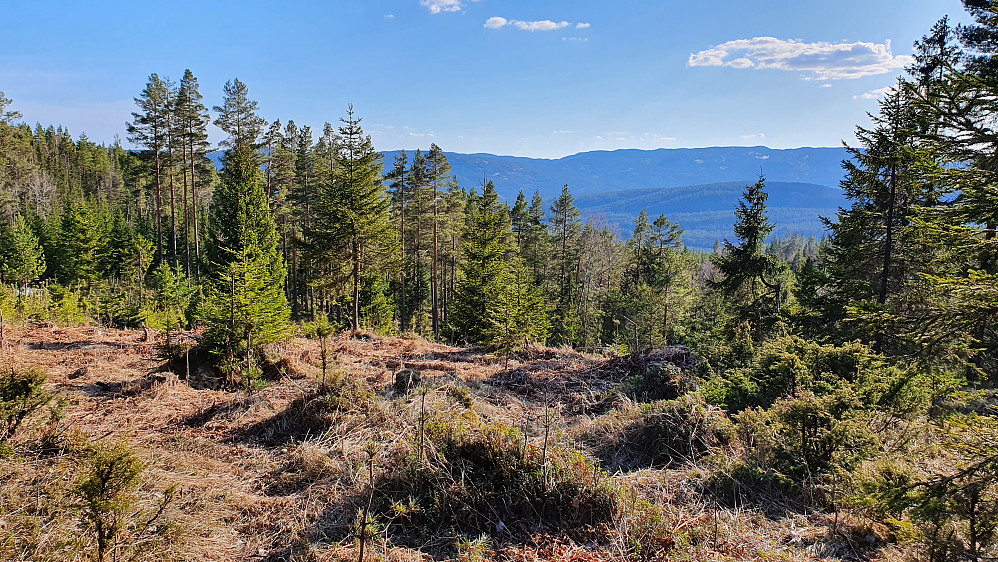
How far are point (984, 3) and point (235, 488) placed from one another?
745 inches

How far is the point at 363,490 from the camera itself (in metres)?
4.52

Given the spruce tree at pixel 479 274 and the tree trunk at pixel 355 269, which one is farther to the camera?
the spruce tree at pixel 479 274

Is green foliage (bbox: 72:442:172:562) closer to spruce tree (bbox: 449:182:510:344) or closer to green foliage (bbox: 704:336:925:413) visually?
green foliage (bbox: 704:336:925:413)

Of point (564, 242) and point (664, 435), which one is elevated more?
point (564, 242)

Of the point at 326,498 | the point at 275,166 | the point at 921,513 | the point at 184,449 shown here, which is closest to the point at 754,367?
the point at 921,513

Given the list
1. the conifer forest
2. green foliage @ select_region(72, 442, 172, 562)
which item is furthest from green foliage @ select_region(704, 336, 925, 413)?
green foliage @ select_region(72, 442, 172, 562)

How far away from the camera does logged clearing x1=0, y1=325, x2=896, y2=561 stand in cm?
375

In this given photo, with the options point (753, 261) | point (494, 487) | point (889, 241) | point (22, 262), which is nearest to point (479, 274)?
point (753, 261)

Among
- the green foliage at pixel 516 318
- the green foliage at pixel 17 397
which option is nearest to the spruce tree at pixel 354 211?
the green foliage at pixel 516 318

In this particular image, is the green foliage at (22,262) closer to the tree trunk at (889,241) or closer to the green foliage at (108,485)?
the green foliage at (108,485)

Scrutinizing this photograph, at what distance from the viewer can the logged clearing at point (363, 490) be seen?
148 inches

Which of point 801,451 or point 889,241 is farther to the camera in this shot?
point 889,241

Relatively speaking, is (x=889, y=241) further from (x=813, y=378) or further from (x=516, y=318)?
(x=516, y=318)

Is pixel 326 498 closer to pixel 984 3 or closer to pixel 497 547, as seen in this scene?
pixel 497 547
